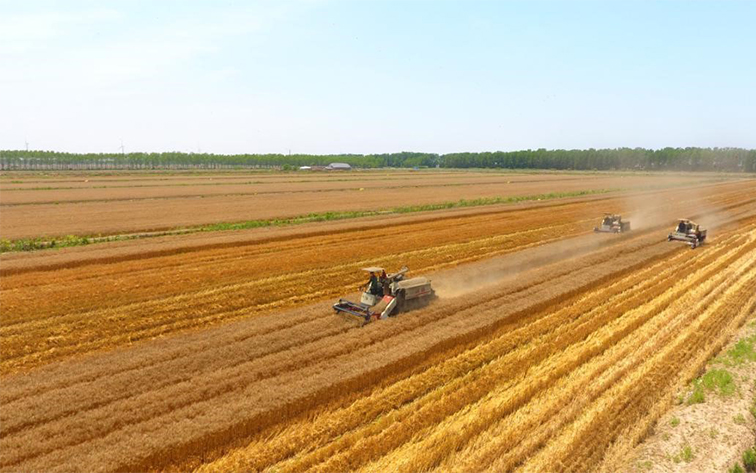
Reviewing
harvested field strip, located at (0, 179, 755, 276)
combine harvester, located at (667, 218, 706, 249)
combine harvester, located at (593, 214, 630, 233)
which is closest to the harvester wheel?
harvested field strip, located at (0, 179, 755, 276)

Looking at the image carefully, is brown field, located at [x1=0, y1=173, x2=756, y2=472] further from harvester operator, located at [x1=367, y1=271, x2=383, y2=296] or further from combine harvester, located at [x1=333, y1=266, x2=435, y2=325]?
harvester operator, located at [x1=367, y1=271, x2=383, y2=296]

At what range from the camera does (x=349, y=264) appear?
82.1 feet

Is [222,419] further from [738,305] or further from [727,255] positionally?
[727,255]

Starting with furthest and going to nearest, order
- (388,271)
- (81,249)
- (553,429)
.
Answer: (81,249) → (388,271) → (553,429)

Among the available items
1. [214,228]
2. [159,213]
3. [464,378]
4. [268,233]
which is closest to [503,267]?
[464,378]

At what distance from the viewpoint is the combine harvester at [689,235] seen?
28.9 meters

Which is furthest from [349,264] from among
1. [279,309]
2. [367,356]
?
[367,356]

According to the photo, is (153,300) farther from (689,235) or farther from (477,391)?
(689,235)

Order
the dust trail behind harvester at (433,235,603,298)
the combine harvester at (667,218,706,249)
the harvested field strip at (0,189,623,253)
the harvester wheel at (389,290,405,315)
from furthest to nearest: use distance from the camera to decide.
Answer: the harvested field strip at (0,189,623,253) < the combine harvester at (667,218,706,249) < the dust trail behind harvester at (433,235,603,298) < the harvester wheel at (389,290,405,315)

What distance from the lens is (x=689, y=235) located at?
29.5 meters

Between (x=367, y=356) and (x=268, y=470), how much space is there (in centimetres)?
486

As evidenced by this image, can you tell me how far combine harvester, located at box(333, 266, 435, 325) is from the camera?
53.4 feet

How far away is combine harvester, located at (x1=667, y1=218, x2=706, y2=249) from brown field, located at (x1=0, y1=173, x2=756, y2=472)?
1.44m

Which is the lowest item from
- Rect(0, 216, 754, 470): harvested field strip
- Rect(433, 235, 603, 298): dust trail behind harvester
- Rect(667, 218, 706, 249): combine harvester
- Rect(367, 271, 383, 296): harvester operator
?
Rect(0, 216, 754, 470): harvested field strip
